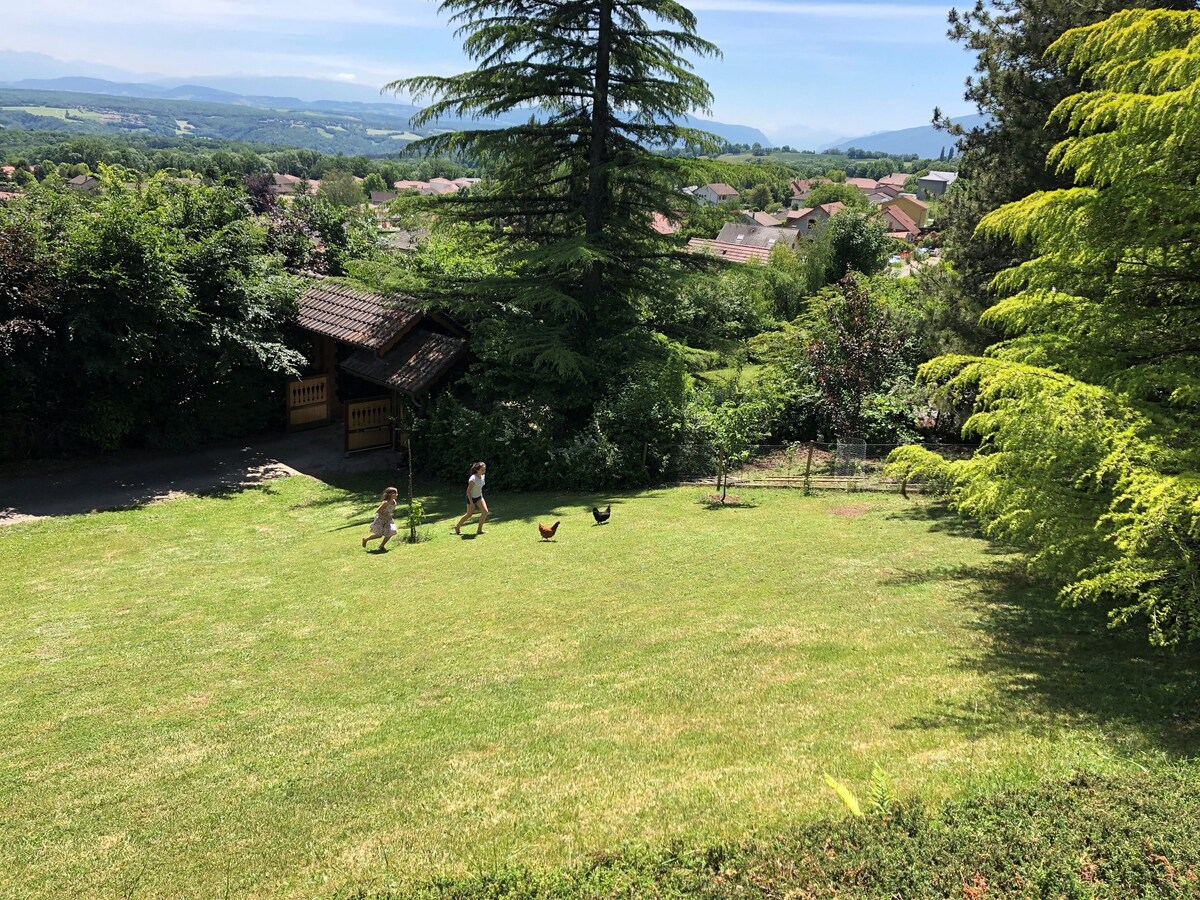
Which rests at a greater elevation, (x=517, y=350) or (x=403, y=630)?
(x=517, y=350)

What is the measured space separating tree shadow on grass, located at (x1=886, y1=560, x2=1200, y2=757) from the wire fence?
7.59 m

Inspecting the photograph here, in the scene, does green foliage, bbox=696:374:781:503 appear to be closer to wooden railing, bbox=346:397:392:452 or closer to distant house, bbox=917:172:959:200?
wooden railing, bbox=346:397:392:452

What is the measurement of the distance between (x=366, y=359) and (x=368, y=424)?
75.4 inches

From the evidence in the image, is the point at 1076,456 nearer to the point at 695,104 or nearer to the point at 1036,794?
the point at 1036,794

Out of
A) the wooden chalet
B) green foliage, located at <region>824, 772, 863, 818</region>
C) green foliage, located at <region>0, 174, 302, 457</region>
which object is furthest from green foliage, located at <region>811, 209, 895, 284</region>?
green foliage, located at <region>824, 772, 863, 818</region>

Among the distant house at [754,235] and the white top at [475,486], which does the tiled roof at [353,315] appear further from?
the distant house at [754,235]

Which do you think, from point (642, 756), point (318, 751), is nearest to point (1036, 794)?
point (642, 756)

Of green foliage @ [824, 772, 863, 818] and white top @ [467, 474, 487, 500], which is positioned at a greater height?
green foliage @ [824, 772, 863, 818]

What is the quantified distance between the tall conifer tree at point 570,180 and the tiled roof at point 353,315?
1469 millimetres

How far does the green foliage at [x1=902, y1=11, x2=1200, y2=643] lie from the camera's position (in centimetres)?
666

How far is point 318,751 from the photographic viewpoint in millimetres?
6770

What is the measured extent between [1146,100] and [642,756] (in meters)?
7.68

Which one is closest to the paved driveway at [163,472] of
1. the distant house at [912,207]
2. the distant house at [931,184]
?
the distant house at [912,207]

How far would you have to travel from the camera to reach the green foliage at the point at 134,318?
16734 millimetres
